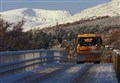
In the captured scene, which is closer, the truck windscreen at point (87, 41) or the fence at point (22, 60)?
the fence at point (22, 60)

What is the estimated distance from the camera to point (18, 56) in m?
24.8

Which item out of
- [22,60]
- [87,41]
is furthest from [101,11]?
[22,60]

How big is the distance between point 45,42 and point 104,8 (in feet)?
296

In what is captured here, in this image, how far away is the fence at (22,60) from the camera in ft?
71.8

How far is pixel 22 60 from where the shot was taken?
83.7 feet

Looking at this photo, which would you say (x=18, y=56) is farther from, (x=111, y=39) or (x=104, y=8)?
(x=104, y=8)

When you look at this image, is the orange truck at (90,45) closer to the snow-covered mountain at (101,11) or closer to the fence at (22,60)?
the fence at (22,60)

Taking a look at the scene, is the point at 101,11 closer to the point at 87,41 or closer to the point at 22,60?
the point at 87,41

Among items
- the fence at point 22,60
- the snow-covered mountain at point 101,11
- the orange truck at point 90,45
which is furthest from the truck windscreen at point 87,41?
the snow-covered mountain at point 101,11

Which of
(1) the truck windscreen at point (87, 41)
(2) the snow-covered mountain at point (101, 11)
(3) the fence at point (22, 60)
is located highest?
(2) the snow-covered mountain at point (101, 11)

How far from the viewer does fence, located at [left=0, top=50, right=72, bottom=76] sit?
21883 millimetres

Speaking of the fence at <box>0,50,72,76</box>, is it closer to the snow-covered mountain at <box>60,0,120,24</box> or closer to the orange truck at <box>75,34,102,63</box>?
the orange truck at <box>75,34,102,63</box>

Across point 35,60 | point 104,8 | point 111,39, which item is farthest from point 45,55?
point 104,8

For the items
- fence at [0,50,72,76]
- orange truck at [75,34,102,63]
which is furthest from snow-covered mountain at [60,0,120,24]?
fence at [0,50,72,76]
